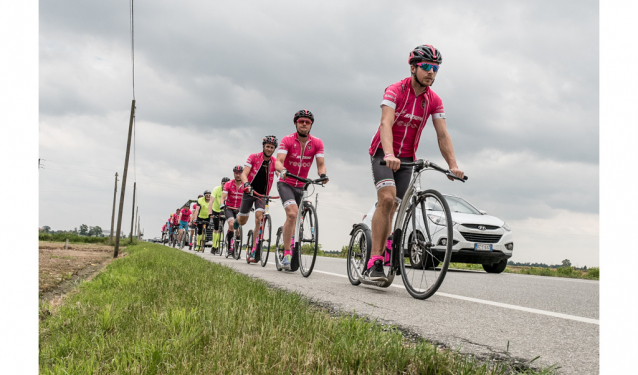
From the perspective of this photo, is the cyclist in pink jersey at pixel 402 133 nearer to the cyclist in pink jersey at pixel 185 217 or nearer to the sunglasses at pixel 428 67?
the sunglasses at pixel 428 67

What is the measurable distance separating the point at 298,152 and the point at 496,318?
4.98 m

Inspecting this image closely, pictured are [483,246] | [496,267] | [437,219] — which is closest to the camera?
[437,219]

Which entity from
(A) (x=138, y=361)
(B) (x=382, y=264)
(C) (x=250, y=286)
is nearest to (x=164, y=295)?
(C) (x=250, y=286)

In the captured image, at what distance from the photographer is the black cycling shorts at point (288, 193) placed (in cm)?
830

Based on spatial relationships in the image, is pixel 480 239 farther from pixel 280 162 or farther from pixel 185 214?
pixel 185 214

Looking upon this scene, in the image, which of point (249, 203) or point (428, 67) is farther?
Result: point (249, 203)

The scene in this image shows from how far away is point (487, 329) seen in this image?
3.21 meters

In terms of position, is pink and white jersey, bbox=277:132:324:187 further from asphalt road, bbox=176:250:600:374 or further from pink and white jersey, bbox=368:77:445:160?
asphalt road, bbox=176:250:600:374

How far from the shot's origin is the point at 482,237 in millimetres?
10070

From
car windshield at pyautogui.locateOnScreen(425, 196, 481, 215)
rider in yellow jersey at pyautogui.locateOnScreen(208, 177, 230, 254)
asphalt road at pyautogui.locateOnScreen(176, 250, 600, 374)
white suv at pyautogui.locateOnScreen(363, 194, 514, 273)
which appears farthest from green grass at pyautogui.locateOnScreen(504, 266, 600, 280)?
rider in yellow jersey at pyautogui.locateOnScreen(208, 177, 230, 254)

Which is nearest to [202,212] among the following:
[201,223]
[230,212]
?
[201,223]

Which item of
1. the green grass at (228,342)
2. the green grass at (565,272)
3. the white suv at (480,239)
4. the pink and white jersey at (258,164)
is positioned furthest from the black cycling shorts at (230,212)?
the green grass at (228,342)

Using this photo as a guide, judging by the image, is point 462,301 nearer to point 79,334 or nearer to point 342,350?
point 342,350
